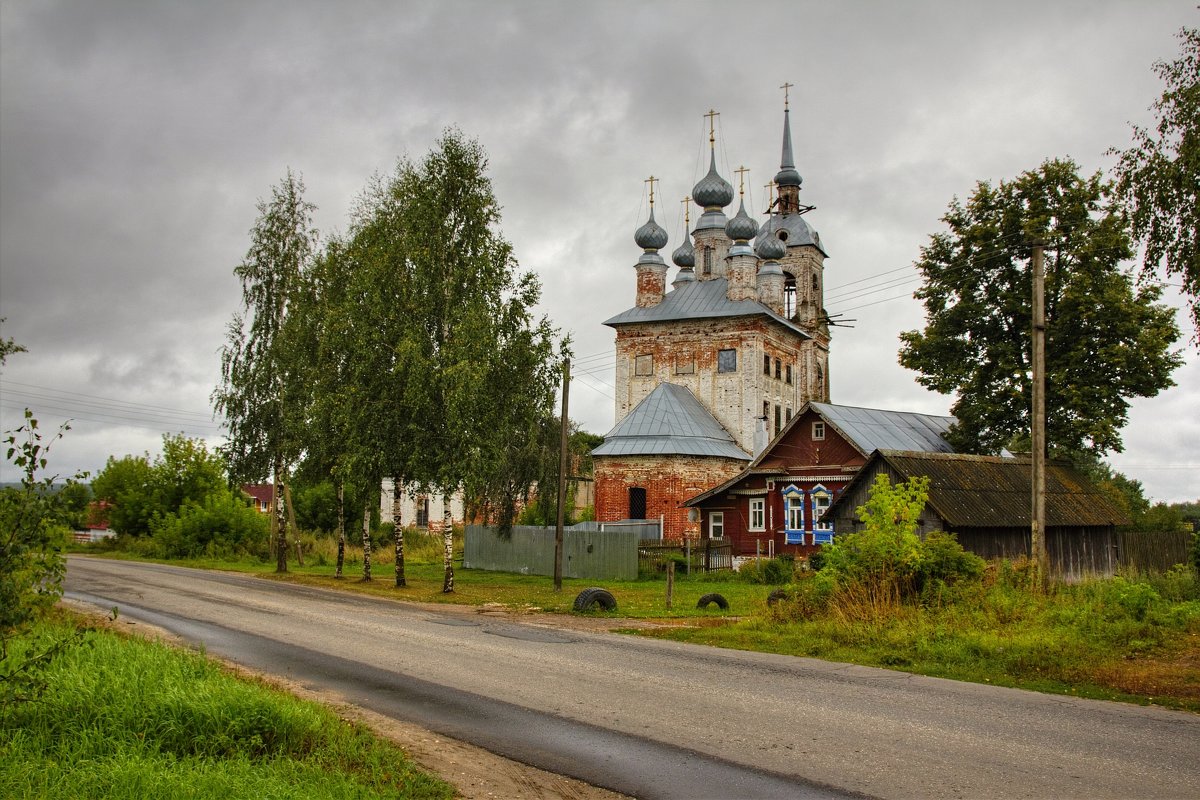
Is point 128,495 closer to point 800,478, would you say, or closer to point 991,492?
point 800,478

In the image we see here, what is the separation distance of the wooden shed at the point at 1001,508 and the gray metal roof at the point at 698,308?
70.6ft

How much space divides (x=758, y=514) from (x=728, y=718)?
28126 millimetres

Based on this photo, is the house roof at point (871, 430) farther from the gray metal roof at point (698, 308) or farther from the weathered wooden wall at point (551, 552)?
the gray metal roof at point (698, 308)

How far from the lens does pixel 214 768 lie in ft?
20.4

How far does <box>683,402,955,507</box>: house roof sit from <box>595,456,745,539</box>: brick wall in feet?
10.7

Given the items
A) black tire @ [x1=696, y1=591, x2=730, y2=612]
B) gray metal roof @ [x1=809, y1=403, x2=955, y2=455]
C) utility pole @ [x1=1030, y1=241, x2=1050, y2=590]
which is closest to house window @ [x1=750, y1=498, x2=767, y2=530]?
gray metal roof @ [x1=809, y1=403, x2=955, y2=455]

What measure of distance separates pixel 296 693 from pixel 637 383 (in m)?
41.6

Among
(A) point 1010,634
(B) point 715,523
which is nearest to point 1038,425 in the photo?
(A) point 1010,634

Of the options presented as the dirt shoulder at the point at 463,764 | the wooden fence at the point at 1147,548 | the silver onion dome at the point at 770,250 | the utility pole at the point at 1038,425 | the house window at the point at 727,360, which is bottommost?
the dirt shoulder at the point at 463,764

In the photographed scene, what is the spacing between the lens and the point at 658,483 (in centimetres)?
4084

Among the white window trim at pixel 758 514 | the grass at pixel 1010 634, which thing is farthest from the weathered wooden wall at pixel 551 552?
the grass at pixel 1010 634

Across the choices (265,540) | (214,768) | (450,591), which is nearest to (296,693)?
(214,768)

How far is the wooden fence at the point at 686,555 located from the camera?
31.3m

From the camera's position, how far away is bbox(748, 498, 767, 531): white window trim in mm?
35750
